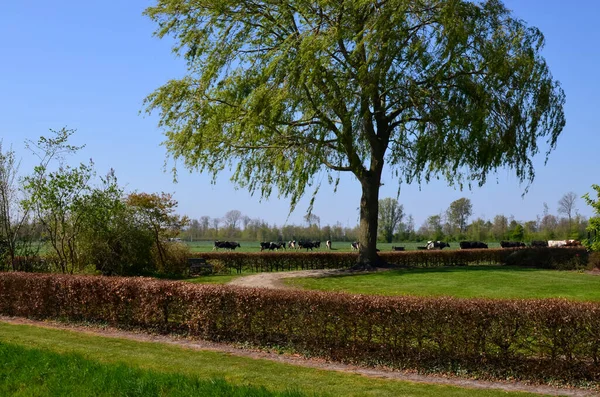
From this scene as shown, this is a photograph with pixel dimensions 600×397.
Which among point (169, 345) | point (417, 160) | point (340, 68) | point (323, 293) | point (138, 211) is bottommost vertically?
point (169, 345)

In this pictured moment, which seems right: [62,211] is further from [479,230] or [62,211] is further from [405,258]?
[479,230]

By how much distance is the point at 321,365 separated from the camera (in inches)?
404

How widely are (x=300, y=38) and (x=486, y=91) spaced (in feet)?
24.4

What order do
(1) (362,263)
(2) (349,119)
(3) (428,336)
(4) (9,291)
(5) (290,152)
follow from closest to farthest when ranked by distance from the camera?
(3) (428,336)
(4) (9,291)
(2) (349,119)
(5) (290,152)
(1) (362,263)

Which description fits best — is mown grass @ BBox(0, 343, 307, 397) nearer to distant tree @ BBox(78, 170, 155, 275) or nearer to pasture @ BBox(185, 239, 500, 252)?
distant tree @ BBox(78, 170, 155, 275)

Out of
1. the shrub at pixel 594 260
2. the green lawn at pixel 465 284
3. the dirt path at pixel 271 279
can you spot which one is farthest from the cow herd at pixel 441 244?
the green lawn at pixel 465 284

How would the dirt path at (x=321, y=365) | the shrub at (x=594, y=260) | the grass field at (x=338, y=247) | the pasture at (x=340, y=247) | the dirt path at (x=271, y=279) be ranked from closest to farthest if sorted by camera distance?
the dirt path at (x=321, y=365)
the dirt path at (x=271, y=279)
the shrub at (x=594, y=260)
the pasture at (x=340, y=247)
the grass field at (x=338, y=247)

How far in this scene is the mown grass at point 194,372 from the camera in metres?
7.96

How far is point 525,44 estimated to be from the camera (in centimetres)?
2406

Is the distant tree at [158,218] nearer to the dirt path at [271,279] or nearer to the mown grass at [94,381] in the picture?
the dirt path at [271,279]

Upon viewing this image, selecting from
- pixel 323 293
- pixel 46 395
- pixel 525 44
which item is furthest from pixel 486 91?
pixel 46 395

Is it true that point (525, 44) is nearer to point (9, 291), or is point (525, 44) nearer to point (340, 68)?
point (340, 68)

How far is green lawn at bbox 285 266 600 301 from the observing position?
17734mm

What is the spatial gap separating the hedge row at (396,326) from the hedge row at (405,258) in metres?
16.9
